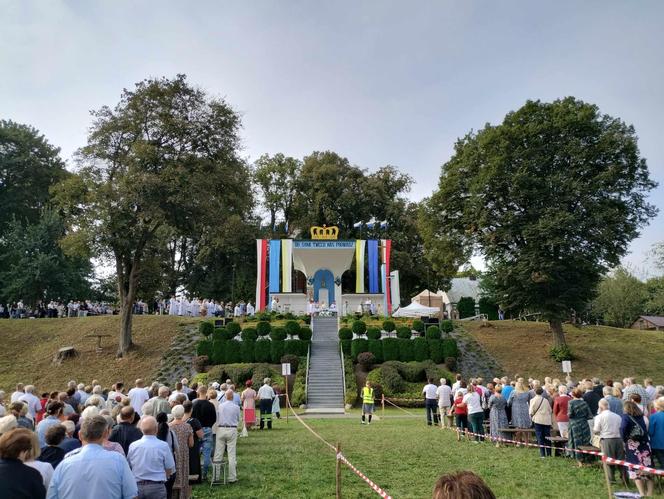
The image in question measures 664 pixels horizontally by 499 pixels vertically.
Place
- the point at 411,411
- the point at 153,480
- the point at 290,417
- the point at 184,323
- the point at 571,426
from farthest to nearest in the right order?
the point at 184,323
the point at 411,411
the point at 290,417
the point at 571,426
the point at 153,480

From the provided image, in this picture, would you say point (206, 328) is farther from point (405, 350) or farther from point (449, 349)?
point (449, 349)

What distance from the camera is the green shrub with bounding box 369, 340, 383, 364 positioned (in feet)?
86.6

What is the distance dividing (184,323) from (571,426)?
26.4 m

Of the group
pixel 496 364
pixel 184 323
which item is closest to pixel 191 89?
pixel 184 323

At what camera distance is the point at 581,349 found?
97.3ft

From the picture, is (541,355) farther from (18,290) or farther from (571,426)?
(18,290)

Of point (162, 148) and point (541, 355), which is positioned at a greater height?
point (162, 148)

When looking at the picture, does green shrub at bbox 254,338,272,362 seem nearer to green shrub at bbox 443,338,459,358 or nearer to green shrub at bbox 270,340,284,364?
green shrub at bbox 270,340,284,364

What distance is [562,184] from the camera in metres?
27.1

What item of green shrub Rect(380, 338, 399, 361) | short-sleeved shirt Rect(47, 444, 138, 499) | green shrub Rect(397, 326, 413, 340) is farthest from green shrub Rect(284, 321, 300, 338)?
short-sleeved shirt Rect(47, 444, 138, 499)

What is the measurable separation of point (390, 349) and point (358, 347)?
165 cm

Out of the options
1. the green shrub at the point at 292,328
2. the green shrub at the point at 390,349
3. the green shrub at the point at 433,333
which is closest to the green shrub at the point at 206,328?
the green shrub at the point at 292,328

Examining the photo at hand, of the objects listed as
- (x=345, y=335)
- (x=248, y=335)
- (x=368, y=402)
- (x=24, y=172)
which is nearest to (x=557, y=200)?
(x=345, y=335)

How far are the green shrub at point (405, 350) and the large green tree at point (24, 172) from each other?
Answer: 31.2 m
